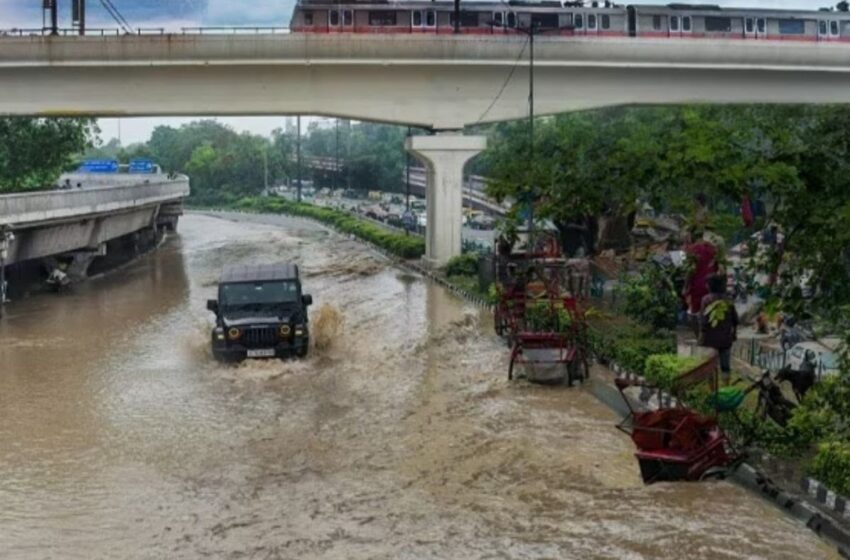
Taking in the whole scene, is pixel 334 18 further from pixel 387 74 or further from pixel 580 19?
pixel 580 19

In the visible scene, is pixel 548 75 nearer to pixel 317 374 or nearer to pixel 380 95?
pixel 380 95

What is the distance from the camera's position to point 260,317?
2045cm

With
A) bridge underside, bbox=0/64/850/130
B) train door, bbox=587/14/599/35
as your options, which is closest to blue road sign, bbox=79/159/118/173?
bridge underside, bbox=0/64/850/130

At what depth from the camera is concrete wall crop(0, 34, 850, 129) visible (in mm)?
32562

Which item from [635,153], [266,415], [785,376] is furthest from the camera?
[635,153]

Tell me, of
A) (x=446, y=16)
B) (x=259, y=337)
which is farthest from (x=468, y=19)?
(x=259, y=337)

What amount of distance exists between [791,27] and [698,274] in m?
25.8

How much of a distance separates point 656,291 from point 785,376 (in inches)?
278

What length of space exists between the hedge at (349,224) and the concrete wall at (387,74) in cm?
799

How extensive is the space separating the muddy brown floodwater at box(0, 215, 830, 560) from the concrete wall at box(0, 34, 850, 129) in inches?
405

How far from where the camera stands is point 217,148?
4963 inches

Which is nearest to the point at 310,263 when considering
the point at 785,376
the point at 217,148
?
the point at 785,376

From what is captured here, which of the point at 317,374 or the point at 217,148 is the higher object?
the point at 217,148

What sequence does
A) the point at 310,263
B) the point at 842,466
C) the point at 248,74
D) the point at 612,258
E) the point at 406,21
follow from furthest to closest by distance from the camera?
the point at 310,263, the point at 406,21, the point at 248,74, the point at 612,258, the point at 842,466
